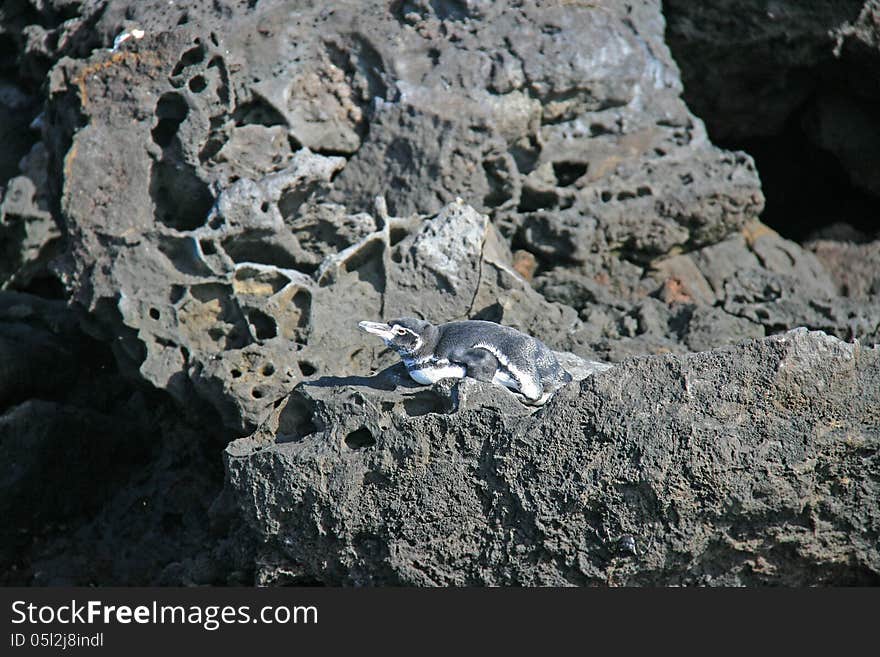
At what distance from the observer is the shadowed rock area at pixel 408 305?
4.37 meters

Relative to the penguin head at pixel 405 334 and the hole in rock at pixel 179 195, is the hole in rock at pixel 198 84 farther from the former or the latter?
the penguin head at pixel 405 334

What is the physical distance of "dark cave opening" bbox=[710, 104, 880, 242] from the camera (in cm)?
911

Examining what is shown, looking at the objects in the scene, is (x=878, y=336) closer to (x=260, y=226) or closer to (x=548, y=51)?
(x=548, y=51)

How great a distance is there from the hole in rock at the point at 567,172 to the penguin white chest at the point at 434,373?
2.81m

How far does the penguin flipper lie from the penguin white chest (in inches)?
1.2

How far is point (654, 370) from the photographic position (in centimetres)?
438

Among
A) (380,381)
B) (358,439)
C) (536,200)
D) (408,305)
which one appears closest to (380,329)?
(380,381)

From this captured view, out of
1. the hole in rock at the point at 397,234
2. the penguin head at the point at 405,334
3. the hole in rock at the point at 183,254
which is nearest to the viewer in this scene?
the penguin head at the point at 405,334

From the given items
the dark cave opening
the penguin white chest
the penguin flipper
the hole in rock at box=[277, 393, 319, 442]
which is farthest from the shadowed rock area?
the dark cave opening

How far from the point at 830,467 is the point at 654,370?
0.75 meters

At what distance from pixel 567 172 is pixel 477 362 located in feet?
9.44

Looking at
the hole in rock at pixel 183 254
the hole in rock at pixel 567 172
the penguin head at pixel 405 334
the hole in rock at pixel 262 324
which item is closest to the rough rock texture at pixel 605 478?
the penguin head at pixel 405 334

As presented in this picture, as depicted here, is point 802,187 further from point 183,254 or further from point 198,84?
point 183,254

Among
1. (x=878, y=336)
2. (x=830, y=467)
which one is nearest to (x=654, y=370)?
(x=830, y=467)
